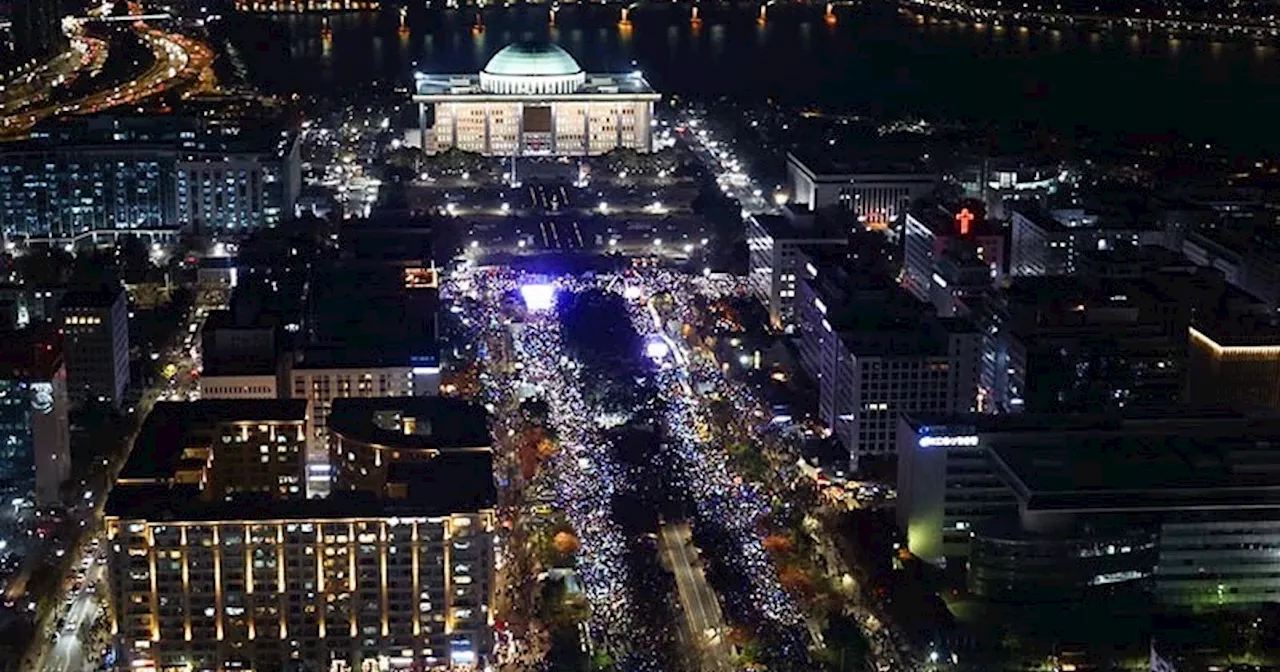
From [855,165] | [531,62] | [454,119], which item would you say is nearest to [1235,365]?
[855,165]

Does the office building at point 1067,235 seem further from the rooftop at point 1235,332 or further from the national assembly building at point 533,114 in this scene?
the national assembly building at point 533,114

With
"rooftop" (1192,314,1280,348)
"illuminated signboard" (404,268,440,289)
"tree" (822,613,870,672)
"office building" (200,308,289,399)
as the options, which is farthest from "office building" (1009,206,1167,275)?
"tree" (822,613,870,672)

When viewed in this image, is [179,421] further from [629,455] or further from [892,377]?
[892,377]

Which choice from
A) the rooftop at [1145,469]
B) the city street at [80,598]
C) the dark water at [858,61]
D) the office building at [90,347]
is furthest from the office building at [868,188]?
the city street at [80,598]

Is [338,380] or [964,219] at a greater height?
[964,219]

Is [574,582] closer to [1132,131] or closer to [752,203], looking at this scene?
[752,203]

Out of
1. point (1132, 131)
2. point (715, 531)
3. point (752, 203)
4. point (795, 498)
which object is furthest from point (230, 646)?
point (1132, 131)
